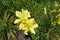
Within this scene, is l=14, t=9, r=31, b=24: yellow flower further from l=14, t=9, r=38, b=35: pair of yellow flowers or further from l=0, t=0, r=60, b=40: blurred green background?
l=0, t=0, r=60, b=40: blurred green background

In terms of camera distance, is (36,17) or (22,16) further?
(36,17)

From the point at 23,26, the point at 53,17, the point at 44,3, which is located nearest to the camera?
the point at 23,26

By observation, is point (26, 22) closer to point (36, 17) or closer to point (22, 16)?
point (22, 16)

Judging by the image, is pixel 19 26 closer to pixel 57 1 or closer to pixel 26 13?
pixel 26 13

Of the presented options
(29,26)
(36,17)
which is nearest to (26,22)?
(29,26)

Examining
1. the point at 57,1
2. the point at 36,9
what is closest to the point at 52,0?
the point at 57,1

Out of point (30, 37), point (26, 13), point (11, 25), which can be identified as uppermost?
point (26, 13)

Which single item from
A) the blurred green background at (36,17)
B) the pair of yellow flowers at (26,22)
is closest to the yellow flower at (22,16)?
the pair of yellow flowers at (26,22)

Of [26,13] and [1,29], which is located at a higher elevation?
[26,13]
